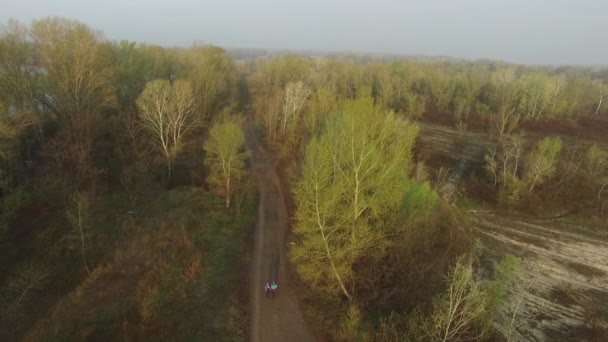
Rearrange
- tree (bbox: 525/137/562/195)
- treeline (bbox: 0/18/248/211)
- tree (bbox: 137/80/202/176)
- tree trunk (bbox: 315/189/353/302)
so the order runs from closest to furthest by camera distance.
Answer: tree trunk (bbox: 315/189/353/302), treeline (bbox: 0/18/248/211), tree (bbox: 137/80/202/176), tree (bbox: 525/137/562/195)

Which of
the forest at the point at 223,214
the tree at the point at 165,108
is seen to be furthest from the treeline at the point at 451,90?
the tree at the point at 165,108

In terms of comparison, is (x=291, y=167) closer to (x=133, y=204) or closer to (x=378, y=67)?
(x=133, y=204)

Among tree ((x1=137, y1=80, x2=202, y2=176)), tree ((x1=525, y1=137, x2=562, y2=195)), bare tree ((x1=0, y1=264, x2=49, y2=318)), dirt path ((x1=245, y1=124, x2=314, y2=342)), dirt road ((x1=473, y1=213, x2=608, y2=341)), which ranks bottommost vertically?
dirt road ((x1=473, y1=213, x2=608, y2=341))

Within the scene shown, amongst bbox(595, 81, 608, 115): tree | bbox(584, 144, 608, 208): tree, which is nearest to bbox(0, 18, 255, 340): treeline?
bbox(584, 144, 608, 208): tree

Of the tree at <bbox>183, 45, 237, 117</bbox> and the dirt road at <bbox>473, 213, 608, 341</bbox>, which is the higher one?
the tree at <bbox>183, 45, 237, 117</bbox>

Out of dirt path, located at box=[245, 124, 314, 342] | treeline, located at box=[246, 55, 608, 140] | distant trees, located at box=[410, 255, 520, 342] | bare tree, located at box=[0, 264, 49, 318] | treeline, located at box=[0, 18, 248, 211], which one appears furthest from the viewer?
treeline, located at box=[246, 55, 608, 140]

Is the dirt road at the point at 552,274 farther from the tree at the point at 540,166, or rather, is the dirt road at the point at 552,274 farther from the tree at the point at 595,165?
the tree at the point at 595,165

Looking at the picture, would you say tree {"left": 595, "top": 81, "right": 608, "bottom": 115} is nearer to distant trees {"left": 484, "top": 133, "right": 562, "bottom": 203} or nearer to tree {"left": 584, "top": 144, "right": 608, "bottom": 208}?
tree {"left": 584, "top": 144, "right": 608, "bottom": 208}

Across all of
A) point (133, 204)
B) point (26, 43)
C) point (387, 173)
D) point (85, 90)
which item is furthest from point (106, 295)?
point (26, 43)
